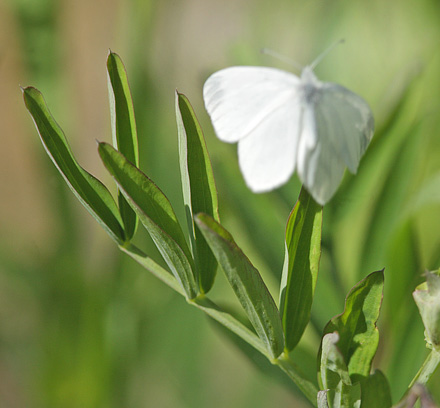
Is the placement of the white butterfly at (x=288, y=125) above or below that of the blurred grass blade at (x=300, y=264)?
above

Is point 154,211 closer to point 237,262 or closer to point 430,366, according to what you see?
point 237,262

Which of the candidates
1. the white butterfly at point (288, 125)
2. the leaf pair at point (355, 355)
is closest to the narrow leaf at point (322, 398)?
the leaf pair at point (355, 355)

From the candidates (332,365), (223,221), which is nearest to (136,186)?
(332,365)

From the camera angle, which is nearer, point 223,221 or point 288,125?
point 288,125

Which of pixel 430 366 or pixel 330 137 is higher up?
pixel 330 137

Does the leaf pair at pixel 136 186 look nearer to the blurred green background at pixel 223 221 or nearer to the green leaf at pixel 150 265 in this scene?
the green leaf at pixel 150 265

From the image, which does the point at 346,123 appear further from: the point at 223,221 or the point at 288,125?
the point at 223,221

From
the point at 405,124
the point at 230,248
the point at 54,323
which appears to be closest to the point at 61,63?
the point at 54,323
